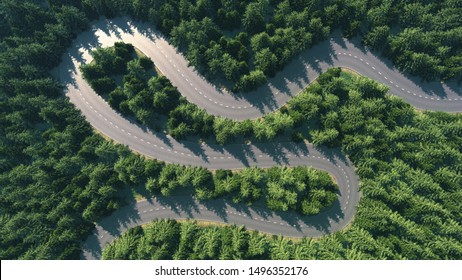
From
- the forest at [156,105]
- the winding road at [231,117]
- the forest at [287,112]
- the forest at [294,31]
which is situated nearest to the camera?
the forest at [287,112]

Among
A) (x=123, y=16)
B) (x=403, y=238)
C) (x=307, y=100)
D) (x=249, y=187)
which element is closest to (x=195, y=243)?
(x=249, y=187)

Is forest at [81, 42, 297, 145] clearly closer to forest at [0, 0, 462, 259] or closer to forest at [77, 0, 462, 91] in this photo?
forest at [0, 0, 462, 259]

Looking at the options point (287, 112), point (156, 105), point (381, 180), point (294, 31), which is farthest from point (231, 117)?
point (381, 180)

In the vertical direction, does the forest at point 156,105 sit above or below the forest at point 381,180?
above

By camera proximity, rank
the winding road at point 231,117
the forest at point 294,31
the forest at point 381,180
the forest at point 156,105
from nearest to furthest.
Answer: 1. the forest at point 381,180
2. the forest at point 156,105
3. the winding road at point 231,117
4. the forest at point 294,31

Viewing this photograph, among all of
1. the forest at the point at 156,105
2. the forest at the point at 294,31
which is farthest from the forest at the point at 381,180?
the forest at the point at 294,31

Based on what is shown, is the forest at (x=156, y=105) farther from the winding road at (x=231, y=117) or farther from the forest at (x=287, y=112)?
the forest at (x=287, y=112)

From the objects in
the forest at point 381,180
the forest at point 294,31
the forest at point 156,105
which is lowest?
the forest at point 381,180
